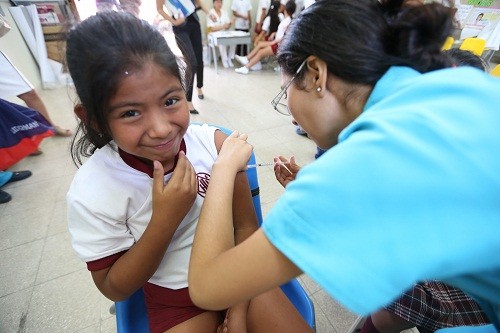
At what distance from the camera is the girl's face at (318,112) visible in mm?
583

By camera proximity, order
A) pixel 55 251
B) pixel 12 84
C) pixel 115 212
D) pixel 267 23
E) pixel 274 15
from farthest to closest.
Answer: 1. pixel 267 23
2. pixel 274 15
3. pixel 12 84
4. pixel 55 251
5. pixel 115 212

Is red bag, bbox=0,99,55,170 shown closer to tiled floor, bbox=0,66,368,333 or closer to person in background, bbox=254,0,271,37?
tiled floor, bbox=0,66,368,333

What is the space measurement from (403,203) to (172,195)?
0.44 meters

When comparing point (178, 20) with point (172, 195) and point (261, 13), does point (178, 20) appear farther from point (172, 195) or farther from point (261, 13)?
point (261, 13)

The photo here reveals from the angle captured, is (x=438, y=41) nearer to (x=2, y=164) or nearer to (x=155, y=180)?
(x=155, y=180)

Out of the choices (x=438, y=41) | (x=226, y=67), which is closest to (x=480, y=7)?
(x=226, y=67)

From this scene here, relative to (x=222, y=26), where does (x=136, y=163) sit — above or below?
above

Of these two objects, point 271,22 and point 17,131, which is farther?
point 271,22

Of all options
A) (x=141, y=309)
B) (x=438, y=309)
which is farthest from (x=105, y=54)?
→ (x=438, y=309)

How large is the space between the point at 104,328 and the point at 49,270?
0.49 m

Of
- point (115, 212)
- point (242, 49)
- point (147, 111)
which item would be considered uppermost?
point (147, 111)

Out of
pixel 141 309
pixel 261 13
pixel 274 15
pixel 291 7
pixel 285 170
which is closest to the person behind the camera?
pixel 141 309

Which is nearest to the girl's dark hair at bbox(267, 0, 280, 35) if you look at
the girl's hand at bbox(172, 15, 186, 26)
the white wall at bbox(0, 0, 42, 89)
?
the girl's hand at bbox(172, 15, 186, 26)

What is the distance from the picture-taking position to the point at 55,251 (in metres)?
1.46
